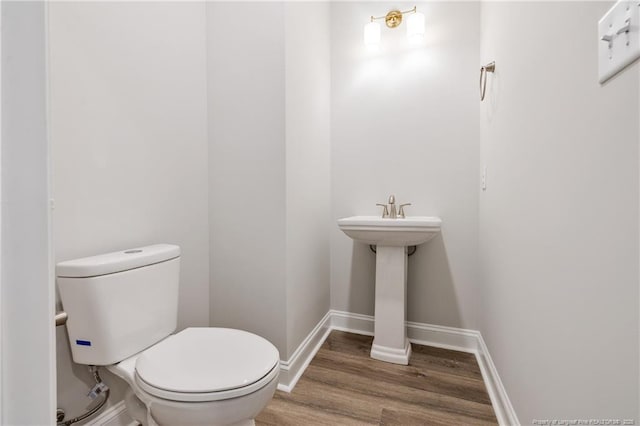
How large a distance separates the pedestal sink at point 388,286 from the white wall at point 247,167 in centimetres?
48

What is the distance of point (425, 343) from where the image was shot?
1937 mm

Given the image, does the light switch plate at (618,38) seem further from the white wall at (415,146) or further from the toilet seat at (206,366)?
the white wall at (415,146)

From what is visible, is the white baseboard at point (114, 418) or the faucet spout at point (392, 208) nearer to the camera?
the white baseboard at point (114, 418)

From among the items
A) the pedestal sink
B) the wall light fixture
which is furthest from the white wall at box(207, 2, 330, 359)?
the wall light fixture

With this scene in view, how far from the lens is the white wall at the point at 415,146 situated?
72.9 inches

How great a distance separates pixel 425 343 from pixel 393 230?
0.89m

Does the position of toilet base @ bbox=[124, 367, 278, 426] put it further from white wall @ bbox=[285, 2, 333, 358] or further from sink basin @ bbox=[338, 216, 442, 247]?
sink basin @ bbox=[338, 216, 442, 247]

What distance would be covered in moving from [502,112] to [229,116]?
4.34 feet

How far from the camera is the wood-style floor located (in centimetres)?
127

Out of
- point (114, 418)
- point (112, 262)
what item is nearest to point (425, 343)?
point (114, 418)

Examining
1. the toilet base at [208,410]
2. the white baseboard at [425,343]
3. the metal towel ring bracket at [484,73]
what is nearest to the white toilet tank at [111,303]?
the toilet base at [208,410]

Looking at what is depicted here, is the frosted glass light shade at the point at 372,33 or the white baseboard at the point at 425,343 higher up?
the frosted glass light shade at the point at 372,33

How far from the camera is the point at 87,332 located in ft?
3.14

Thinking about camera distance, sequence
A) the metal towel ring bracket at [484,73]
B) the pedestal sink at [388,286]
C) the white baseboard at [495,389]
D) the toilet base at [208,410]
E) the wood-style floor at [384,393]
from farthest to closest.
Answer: the pedestal sink at [388,286] < the metal towel ring bracket at [484,73] < the wood-style floor at [384,393] < the white baseboard at [495,389] < the toilet base at [208,410]
